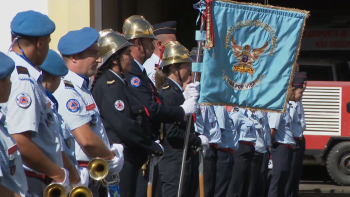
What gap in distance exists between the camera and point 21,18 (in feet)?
11.9

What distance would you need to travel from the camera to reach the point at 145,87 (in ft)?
17.5

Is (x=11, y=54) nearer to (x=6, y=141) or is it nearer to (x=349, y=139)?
(x=6, y=141)

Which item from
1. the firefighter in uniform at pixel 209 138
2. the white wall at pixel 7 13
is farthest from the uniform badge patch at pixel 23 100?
the white wall at pixel 7 13

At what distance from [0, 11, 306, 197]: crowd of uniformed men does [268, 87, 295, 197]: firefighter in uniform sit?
486 mm

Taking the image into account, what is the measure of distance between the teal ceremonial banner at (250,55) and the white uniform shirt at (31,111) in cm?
268

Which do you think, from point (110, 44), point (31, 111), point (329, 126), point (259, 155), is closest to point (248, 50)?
point (110, 44)

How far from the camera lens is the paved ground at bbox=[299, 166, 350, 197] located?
1148cm

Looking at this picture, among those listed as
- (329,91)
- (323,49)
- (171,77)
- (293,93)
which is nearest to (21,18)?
(171,77)

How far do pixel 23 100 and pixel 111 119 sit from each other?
153cm

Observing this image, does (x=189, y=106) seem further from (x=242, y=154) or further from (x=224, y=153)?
(x=242, y=154)

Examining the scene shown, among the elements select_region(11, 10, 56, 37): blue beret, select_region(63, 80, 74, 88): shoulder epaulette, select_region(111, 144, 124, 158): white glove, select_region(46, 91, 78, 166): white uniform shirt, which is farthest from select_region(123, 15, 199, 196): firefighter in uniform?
select_region(11, 10, 56, 37): blue beret

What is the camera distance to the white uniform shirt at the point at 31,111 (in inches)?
130

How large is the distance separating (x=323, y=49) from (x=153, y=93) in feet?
30.8

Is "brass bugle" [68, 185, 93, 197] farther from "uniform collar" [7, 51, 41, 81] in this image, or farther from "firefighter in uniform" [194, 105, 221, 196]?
"firefighter in uniform" [194, 105, 221, 196]
